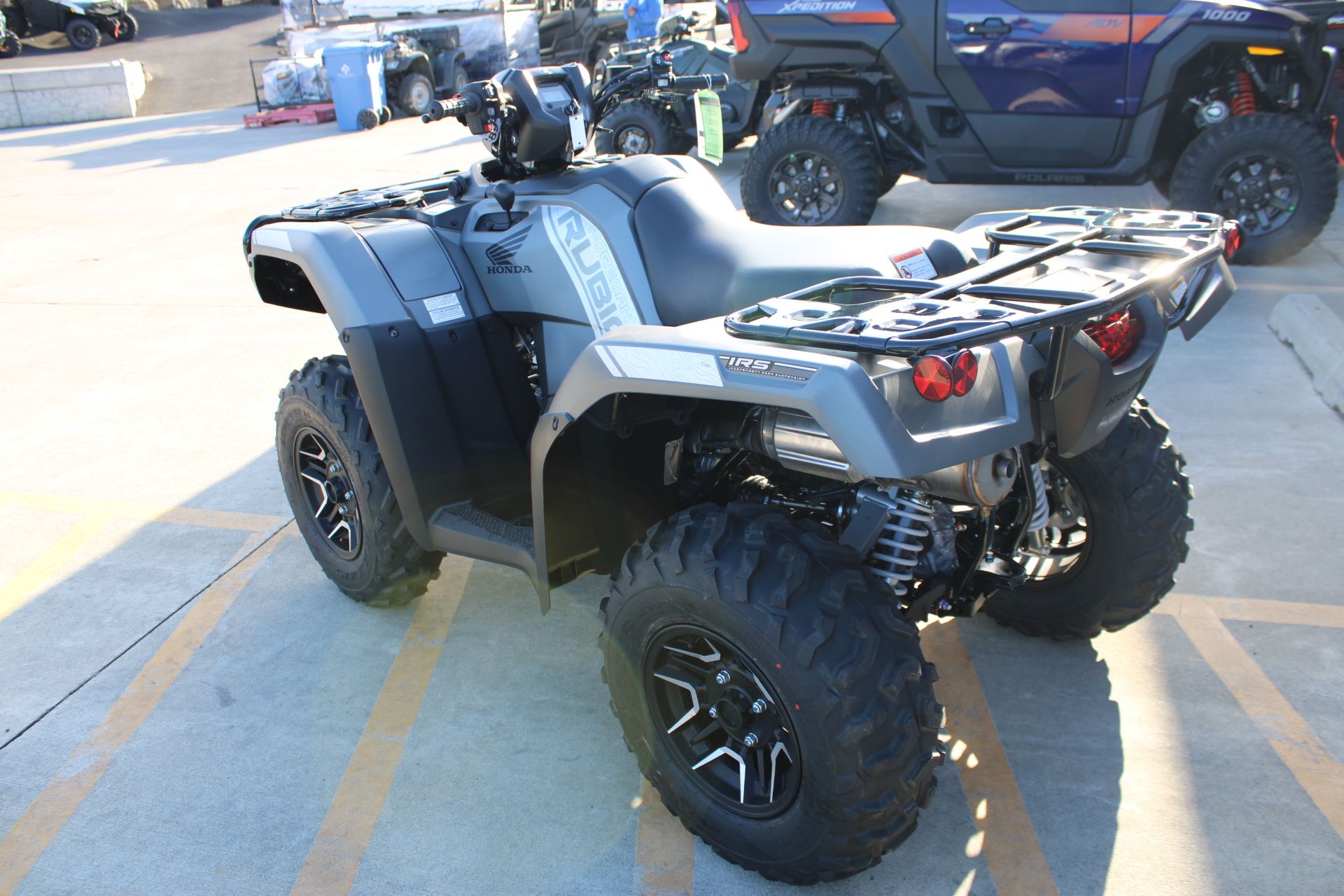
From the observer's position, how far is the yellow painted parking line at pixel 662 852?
2.51 meters

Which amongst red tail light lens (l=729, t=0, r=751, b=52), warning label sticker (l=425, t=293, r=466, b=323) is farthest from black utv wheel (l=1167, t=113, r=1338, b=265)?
warning label sticker (l=425, t=293, r=466, b=323)

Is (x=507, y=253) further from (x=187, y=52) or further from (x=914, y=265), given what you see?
(x=187, y=52)

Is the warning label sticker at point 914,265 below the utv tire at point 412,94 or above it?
above

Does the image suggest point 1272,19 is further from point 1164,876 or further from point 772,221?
point 1164,876

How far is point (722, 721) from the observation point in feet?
8.04

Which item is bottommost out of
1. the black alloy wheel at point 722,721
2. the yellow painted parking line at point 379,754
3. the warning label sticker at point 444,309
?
the yellow painted parking line at point 379,754

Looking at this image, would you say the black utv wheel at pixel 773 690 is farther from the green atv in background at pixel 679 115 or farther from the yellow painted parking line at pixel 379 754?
the green atv in background at pixel 679 115

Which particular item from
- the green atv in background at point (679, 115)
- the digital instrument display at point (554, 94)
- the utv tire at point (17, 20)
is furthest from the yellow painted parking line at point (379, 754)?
the utv tire at point (17, 20)

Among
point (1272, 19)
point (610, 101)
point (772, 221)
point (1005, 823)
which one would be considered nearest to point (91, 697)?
point (610, 101)

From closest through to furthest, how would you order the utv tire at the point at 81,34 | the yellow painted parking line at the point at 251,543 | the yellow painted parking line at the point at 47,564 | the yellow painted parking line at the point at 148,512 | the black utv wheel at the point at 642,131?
1. the yellow painted parking line at the point at 47,564
2. the yellow painted parking line at the point at 251,543
3. the yellow painted parking line at the point at 148,512
4. the black utv wheel at the point at 642,131
5. the utv tire at the point at 81,34

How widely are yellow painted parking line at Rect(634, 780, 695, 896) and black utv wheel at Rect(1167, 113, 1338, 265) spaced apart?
19.7ft

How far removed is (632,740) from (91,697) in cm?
189

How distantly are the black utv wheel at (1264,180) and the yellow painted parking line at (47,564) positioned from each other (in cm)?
675

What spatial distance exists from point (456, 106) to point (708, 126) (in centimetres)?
79
